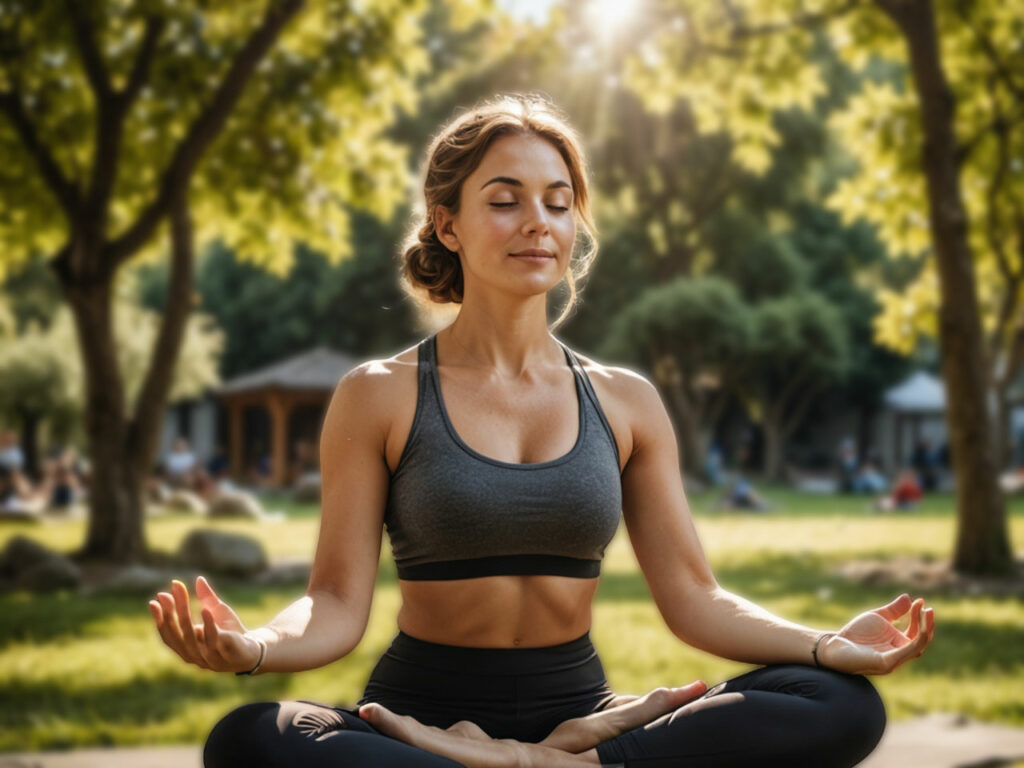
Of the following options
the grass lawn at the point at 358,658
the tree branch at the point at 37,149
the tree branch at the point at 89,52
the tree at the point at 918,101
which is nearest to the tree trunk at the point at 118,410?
the tree branch at the point at 37,149

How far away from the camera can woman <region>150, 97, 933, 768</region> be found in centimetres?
267

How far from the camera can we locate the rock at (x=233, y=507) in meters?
25.5

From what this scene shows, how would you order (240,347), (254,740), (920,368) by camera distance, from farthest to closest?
(240,347)
(920,368)
(254,740)

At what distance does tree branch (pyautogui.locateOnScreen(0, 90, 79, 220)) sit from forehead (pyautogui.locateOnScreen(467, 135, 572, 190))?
11376mm

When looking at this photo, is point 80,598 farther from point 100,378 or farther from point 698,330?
point 698,330

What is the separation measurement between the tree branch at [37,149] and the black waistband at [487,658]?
11.6 meters

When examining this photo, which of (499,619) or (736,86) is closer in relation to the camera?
(499,619)

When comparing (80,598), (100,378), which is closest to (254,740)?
(80,598)

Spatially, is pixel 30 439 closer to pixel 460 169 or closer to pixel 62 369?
pixel 62 369

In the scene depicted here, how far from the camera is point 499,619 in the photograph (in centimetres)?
295

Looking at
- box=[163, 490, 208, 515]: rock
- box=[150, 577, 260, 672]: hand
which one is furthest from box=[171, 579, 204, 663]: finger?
box=[163, 490, 208, 515]: rock

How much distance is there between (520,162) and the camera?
313 centimetres

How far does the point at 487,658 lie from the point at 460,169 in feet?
4.04

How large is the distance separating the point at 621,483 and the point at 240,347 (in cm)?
4680
